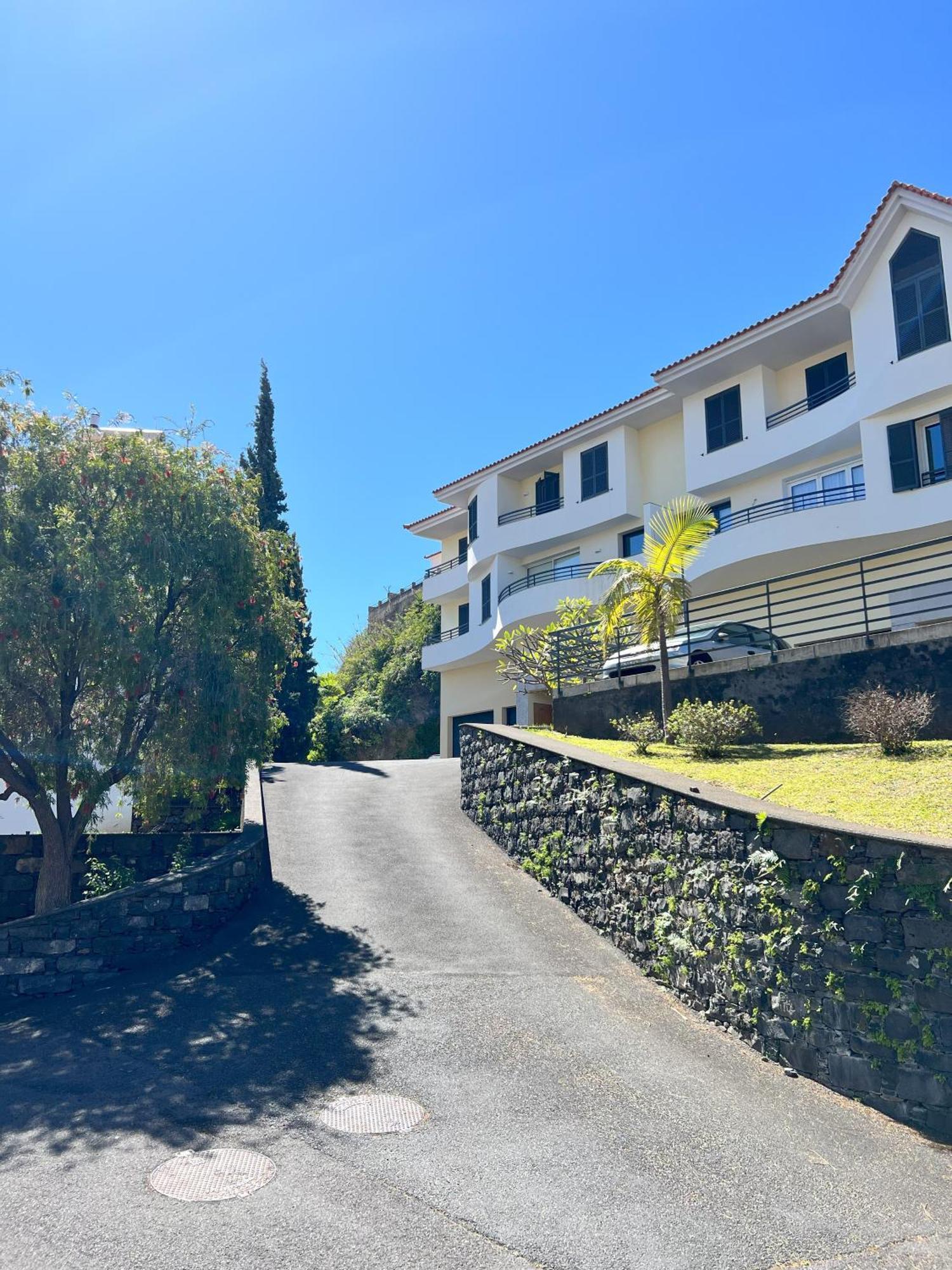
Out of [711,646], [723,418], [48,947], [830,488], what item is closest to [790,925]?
[48,947]

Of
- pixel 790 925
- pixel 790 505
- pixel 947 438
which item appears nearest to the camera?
pixel 790 925

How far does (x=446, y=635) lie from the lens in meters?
33.7

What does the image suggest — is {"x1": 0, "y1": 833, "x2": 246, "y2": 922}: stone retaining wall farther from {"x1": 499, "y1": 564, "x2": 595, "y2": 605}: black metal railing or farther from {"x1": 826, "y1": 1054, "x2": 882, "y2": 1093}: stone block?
{"x1": 499, "y1": 564, "x2": 595, "y2": 605}: black metal railing

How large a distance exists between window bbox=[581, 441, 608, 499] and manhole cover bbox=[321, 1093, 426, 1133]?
21310 mm

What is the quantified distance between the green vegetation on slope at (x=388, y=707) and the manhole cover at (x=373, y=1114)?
81.7 feet

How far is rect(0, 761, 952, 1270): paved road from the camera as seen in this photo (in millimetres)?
5000

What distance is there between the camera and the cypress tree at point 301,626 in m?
30.1

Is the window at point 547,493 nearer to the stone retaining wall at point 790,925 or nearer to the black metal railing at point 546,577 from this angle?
the black metal railing at point 546,577

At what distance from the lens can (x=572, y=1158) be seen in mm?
5980

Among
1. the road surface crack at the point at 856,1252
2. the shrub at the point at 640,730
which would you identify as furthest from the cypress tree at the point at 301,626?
the road surface crack at the point at 856,1252

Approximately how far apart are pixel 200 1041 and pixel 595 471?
21.5m

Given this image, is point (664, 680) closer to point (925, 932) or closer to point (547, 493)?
point (925, 932)

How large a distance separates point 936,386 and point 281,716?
1447 cm

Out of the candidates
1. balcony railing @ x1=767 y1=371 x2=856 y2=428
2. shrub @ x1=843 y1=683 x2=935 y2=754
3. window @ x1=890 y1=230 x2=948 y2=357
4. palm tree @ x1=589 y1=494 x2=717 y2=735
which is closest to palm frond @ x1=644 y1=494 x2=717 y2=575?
palm tree @ x1=589 y1=494 x2=717 y2=735
